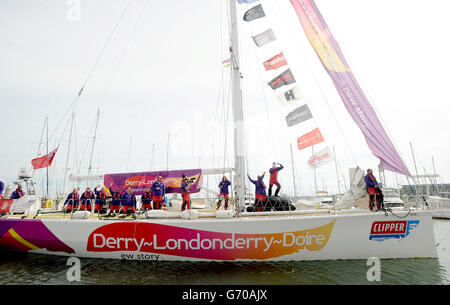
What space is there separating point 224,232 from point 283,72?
5.74 metres

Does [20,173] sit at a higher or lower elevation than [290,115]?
lower

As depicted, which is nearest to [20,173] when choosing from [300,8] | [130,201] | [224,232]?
[130,201]

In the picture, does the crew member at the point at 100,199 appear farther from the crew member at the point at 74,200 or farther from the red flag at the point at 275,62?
the red flag at the point at 275,62

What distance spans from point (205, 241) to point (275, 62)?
6.36m

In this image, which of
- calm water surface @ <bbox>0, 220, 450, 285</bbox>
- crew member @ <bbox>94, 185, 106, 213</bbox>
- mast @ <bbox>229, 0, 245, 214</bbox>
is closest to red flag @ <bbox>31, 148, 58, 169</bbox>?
crew member @ <bbox>94, 185, 106, 213</bbox>

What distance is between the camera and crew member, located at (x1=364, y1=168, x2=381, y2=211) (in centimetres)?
618

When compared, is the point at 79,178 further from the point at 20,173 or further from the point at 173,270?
the point at 173,270

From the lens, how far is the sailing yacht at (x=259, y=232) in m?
5.81

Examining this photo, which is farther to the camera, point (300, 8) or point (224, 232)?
point (300, 8)

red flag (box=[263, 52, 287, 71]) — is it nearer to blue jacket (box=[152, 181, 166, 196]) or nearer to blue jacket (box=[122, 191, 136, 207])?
blue jacket (box=[152, 181, 166, 196])

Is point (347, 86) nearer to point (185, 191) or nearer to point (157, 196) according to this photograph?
point (185, 191)

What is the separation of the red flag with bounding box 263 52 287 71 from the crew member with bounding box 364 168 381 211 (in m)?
4.56

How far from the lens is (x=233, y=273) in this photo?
18.4 ft

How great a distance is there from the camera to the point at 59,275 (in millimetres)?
5836
